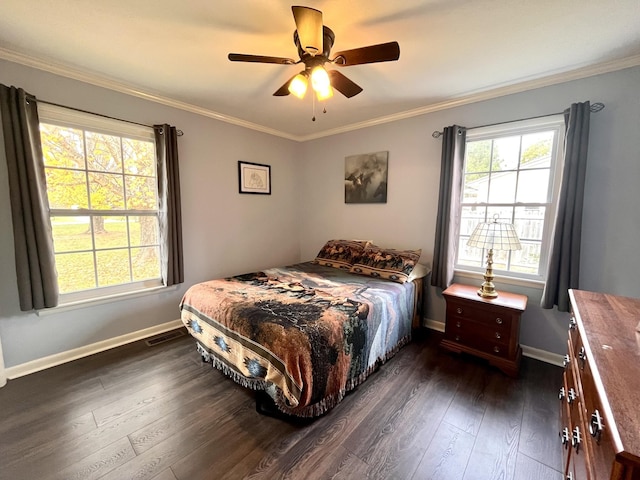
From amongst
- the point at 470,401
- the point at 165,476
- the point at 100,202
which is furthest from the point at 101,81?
the point at 470,401

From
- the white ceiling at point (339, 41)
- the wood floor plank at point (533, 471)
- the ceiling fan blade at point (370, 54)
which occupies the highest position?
the white ceiling at point (339, 41)

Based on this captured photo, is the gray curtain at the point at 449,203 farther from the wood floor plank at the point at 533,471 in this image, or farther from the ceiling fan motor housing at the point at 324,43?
the ceiling fan motor housing at the point at 324,43

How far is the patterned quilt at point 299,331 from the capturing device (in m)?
1.58

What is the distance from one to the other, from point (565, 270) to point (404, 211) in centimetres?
153

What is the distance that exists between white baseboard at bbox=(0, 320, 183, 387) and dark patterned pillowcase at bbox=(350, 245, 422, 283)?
7.24 ft

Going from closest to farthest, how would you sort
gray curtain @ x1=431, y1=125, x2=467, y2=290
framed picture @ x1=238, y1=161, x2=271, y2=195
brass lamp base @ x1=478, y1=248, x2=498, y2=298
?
brass lamp base @ x1=478, y1=248, x2=498, y2=298
gray curtain @ x1=431, y1=125, x2=467, y2=290
framed picture @ x1=238, y1=161, x2=271, y2=195

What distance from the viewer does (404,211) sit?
10.4 feet

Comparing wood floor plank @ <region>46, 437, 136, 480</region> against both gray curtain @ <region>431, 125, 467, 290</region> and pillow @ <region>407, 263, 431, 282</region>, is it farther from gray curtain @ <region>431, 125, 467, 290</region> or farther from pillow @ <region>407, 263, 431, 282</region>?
gray curtain @ <region>431, 125, 467, 290</region>

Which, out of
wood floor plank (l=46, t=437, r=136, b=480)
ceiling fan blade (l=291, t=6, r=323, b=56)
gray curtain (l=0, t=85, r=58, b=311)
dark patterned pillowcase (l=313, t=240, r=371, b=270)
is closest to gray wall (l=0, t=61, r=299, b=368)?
gray curtain (l=0, t=85, r=58, b=311)

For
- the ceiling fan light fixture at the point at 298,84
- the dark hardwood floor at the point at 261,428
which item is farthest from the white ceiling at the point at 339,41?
the dark hardwood floor at the point at 261,428

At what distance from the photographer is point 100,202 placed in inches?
96.2

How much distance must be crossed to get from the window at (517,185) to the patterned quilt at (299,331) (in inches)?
40.8

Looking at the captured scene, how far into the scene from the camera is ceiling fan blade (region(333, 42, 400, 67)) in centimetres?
145

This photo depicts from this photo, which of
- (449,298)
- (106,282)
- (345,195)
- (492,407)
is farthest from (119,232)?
(492,407)
